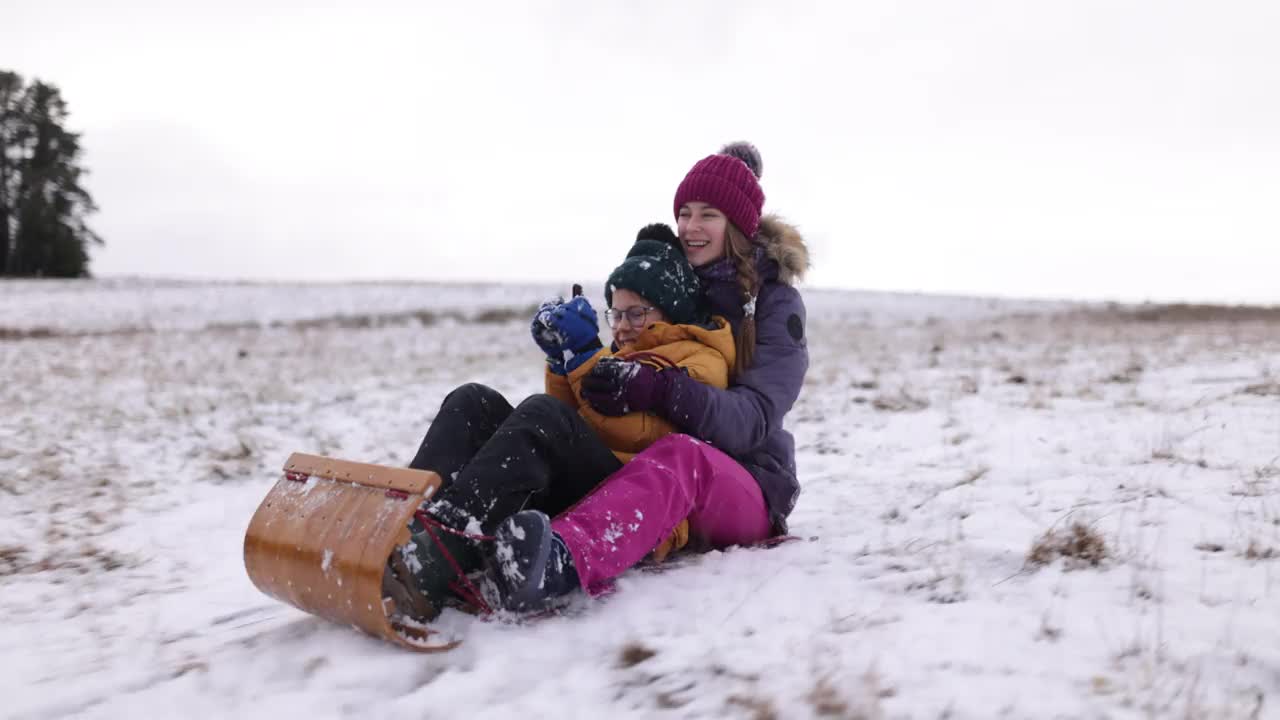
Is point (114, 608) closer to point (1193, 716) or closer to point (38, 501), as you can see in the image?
point (38, 501)

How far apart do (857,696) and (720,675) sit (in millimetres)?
378

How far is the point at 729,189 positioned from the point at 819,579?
5.48ft

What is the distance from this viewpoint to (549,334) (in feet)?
10.4

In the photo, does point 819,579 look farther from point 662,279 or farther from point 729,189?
point 729,189

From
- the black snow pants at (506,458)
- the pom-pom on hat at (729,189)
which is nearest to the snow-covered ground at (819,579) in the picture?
the black snow pants at (506,458)

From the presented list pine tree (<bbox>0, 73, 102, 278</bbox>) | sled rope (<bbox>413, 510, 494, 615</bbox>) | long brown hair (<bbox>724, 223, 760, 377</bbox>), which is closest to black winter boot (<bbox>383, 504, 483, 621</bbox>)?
sled rope (<bbox>413, 510, 494, 615</bbox>)

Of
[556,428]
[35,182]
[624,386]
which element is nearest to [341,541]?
[556,428]

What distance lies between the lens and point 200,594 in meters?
3.37

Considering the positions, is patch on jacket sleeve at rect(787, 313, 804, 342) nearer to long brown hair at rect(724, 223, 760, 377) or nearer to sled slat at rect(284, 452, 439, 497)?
long brown hair at rect(724, 223, 760, 377)

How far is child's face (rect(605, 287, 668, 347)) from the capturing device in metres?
3.40

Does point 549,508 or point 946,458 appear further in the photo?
point 946,458

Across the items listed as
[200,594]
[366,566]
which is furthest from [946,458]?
[200,594]

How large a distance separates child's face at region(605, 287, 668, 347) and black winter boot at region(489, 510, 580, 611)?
112cm

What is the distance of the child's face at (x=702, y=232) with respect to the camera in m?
3.55
